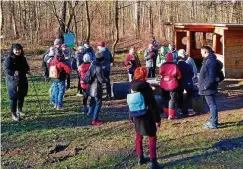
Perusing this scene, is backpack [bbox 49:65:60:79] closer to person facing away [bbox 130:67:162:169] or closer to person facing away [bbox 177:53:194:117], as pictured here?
person facing away [bbox 177:53:194:117]

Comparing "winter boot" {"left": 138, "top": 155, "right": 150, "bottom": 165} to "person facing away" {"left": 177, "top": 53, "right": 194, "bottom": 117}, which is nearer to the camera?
"winter boot" {"left": 138, "top": 155, "right": 150, "bottom": 165}

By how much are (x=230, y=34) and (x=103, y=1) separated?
68.5ft

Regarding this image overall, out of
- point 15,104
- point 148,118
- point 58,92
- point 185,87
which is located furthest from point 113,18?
point 148,118

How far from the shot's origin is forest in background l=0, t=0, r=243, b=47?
34.7m

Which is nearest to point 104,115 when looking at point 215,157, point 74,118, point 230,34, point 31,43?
point 74,118

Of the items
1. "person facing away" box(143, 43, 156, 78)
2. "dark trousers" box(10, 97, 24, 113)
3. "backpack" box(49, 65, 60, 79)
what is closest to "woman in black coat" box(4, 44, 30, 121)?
"dark trousers" box(10, 97, 24, 113)

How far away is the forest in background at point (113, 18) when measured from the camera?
3469 centimetres

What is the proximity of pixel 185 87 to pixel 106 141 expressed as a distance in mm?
2799

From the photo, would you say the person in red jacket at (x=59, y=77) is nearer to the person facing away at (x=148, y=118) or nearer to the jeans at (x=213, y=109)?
the jeans at (x=213, y=109)

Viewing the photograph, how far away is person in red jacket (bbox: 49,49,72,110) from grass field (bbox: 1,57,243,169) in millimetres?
305

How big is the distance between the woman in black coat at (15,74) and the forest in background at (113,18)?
2319 centimetres

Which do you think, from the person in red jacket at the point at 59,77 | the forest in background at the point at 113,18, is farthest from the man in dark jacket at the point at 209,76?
the forest in background at the point at 113,18

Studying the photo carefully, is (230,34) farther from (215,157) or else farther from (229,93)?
(215,157)

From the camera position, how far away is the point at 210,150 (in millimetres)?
7406
